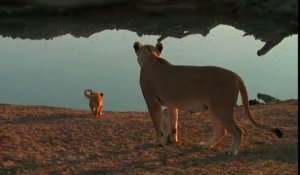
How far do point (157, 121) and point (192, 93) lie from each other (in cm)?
55

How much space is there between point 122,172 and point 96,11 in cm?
1493

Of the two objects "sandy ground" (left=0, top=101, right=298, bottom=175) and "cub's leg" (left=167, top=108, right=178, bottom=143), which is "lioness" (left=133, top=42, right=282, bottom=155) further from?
"sandy ground" (left=0, top=101, right=298, bottom=175)

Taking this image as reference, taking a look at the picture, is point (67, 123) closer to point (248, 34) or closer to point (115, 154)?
point (115, 154)

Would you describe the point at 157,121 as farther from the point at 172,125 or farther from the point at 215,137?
the point at 215,137

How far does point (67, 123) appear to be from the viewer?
7332 mm

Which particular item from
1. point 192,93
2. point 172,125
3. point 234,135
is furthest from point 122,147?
point 234,135

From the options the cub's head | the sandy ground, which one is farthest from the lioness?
the sandy ground

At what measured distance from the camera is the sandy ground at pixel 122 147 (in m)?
5.56

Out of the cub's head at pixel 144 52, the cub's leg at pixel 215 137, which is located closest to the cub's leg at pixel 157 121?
the cub's leg at pixel 215 137

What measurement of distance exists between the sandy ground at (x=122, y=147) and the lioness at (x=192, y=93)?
0.66ft

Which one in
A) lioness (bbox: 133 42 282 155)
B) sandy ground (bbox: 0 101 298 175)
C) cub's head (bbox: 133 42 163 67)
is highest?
cub's head (bbox: 133 42 163 67)

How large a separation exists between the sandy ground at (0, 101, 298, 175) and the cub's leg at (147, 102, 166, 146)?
97mm

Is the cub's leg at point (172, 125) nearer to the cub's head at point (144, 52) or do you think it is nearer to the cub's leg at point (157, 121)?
the cub's leg at point (157, 121)

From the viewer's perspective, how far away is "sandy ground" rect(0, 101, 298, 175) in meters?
5.56
